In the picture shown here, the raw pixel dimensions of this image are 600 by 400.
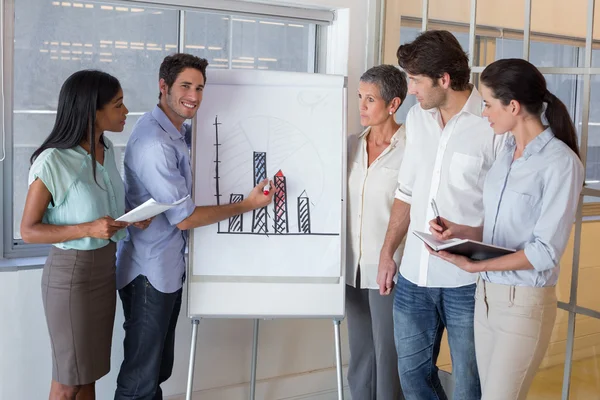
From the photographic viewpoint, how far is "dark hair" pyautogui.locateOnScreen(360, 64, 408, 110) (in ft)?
8.90

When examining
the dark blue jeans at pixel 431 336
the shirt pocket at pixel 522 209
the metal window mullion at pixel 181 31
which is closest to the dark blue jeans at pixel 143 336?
the dark blue jeans at pixel 431 336

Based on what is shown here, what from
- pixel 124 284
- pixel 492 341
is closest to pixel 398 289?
pixel 492 341

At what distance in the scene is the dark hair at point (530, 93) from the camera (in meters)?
1.96

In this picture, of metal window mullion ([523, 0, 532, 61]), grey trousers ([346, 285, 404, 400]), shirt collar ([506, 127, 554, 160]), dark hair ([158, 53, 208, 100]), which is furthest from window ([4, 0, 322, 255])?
shirt collar ([506, 127, 554, 160])

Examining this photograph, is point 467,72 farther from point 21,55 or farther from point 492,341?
point 21,55

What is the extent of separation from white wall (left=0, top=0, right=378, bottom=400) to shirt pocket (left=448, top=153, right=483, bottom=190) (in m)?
1.16

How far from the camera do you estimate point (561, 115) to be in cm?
197

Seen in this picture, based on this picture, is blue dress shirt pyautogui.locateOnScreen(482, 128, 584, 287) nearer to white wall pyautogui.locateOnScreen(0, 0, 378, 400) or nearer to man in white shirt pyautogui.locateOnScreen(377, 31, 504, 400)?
man in white shirt pyautogui.locateOnScreen(377, 31, 504, 400)

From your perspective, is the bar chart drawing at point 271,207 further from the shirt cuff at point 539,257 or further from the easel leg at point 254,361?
the shirt cuff at point 539,257

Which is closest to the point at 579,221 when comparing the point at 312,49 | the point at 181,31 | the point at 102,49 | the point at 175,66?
the point at 175,66

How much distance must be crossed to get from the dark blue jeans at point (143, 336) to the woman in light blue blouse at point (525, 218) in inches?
42.9

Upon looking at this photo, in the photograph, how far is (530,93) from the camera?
1.96 metres

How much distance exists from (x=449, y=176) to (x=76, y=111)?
4.02 ft

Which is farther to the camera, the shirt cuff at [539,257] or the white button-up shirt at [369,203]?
the white button-up shirt at [369,203]
